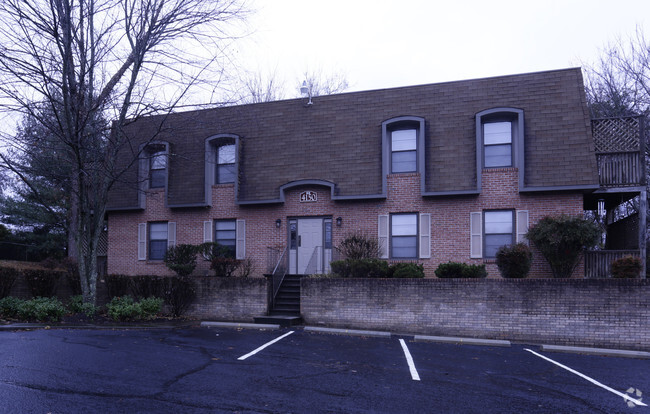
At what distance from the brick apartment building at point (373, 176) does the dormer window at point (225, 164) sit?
0.05 meters

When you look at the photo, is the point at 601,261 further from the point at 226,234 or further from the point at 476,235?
the point at 226,234

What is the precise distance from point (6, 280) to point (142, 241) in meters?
5.33

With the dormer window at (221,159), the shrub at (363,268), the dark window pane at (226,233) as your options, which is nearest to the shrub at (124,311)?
the dark window pane at (226,233)

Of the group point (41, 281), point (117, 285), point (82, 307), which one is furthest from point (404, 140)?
point (41, 281)

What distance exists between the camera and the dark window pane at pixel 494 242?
17.4 m

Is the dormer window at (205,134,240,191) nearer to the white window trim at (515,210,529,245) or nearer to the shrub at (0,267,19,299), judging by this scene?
the shrub at (0,267,19,299)

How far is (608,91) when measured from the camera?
28.3m

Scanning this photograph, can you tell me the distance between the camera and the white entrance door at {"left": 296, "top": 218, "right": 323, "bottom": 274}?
18.9 meters

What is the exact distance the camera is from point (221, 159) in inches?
816

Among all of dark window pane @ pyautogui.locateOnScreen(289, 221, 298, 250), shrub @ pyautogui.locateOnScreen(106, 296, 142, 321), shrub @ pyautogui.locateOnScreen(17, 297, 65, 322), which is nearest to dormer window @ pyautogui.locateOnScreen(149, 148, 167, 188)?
dark window pane @ pyautogui.locateOnScreen(289, 221, 298, 250)

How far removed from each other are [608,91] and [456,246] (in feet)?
54.3

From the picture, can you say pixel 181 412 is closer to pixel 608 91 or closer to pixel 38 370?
pixel 38 370

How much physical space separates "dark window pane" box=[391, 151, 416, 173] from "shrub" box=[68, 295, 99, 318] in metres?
10.3

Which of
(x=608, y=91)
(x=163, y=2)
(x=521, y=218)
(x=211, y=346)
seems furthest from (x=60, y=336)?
(x=608, y=91)
